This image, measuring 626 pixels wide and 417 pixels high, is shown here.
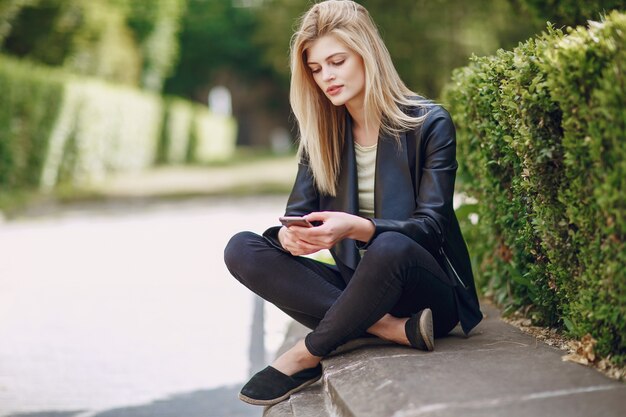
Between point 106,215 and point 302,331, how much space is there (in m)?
9.55

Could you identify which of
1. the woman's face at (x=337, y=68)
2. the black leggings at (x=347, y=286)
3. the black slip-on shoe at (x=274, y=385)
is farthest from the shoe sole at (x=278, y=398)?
the woman's face at (x=337, y=68)

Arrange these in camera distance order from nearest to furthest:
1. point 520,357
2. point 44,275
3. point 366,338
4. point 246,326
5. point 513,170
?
point 520,357
point 366,338
point 513,170
point 246,326
point 44,275

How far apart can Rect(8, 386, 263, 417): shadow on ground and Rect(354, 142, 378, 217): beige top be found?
1233mm

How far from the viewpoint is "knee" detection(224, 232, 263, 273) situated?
3.69 m

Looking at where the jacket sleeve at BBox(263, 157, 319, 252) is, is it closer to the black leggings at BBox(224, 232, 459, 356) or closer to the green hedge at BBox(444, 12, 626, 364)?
the black leggings at BBox(224, 232, 459, 356)

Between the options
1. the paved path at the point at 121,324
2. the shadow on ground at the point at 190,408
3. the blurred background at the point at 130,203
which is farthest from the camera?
the blurred background at the point at 130,203

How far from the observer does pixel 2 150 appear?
49.4ft

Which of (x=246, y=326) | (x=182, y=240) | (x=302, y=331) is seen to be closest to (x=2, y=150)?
(x=182, y=240)

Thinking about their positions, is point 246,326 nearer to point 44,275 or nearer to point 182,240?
point 44,275

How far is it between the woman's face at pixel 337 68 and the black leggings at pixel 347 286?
0.72 metres

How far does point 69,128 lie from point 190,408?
15.3 meters

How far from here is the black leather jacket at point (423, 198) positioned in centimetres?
352

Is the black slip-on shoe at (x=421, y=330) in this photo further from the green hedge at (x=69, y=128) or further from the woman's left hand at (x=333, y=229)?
the green hedge at (x=69, y=128)

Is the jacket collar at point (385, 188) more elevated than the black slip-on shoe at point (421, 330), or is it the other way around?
the jacket collar at point (385, 188)
